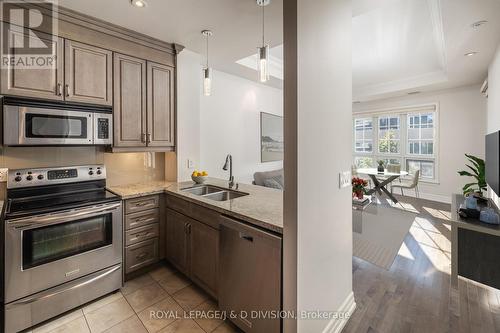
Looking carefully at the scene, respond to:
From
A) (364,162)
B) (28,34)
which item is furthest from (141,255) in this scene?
(364,162)

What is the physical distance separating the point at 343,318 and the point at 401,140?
587 centimetres

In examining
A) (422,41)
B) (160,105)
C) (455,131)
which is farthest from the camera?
(455,131)

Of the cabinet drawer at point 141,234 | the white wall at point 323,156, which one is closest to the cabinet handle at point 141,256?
the cabinet drawer at point 141,234

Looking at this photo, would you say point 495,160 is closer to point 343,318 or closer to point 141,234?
point 343,318

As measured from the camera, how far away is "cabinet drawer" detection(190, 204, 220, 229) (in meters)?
Result: 1.86

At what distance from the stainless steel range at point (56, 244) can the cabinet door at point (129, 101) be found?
22.6 inches

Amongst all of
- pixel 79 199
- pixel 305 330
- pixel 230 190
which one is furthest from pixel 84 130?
pixel 305 330

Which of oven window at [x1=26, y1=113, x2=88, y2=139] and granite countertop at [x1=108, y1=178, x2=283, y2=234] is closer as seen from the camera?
granite countertop at [x1=108, y1=178, x2=283, y2=234]

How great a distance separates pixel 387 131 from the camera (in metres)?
6.45

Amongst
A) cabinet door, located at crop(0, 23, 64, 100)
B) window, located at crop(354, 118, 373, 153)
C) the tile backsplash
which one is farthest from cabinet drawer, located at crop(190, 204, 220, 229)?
window, located at crop(354, 118, 373, 153)

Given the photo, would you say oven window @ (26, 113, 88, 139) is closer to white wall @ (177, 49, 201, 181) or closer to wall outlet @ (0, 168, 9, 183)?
wall outlet @ (0, 168, 9, 183)

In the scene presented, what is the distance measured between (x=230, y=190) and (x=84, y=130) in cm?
154

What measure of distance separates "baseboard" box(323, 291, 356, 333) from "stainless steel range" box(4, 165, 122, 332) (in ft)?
6.22

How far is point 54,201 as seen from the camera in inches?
77.4
